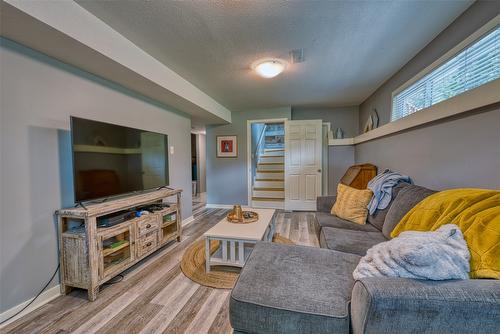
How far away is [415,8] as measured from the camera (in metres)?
1.56

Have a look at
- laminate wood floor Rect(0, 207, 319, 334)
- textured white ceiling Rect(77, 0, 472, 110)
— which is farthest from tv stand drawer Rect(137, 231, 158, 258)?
textured white ceiling Rect(77, 0, 472, 110)

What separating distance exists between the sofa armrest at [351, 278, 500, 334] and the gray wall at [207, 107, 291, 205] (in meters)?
3.98

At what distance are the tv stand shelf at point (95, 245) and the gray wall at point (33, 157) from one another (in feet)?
0.39

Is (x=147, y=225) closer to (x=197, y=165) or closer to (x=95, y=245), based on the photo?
(x=95, y=245)

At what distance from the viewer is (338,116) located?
462cm

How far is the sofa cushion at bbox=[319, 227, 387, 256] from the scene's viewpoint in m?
1.58

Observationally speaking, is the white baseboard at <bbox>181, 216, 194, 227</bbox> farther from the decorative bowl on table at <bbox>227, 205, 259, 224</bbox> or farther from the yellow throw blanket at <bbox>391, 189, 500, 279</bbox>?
the yellow throw blanket at <bbox>391, 189, 500, 279</bbox>

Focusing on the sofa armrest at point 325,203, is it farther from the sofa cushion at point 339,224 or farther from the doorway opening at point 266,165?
the doorway opening at point 266,165

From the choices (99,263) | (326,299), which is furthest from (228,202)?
(326,299)

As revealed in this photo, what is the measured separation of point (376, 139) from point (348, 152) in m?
1.15

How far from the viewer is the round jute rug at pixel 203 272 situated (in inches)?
73.4

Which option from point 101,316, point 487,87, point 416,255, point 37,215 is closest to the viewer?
point 416,255

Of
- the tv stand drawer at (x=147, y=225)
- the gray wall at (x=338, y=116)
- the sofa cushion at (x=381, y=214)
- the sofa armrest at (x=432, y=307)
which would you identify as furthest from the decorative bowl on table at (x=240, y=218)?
the gray wall at (x=338, y=116)

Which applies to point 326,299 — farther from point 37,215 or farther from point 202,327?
point 37,215
